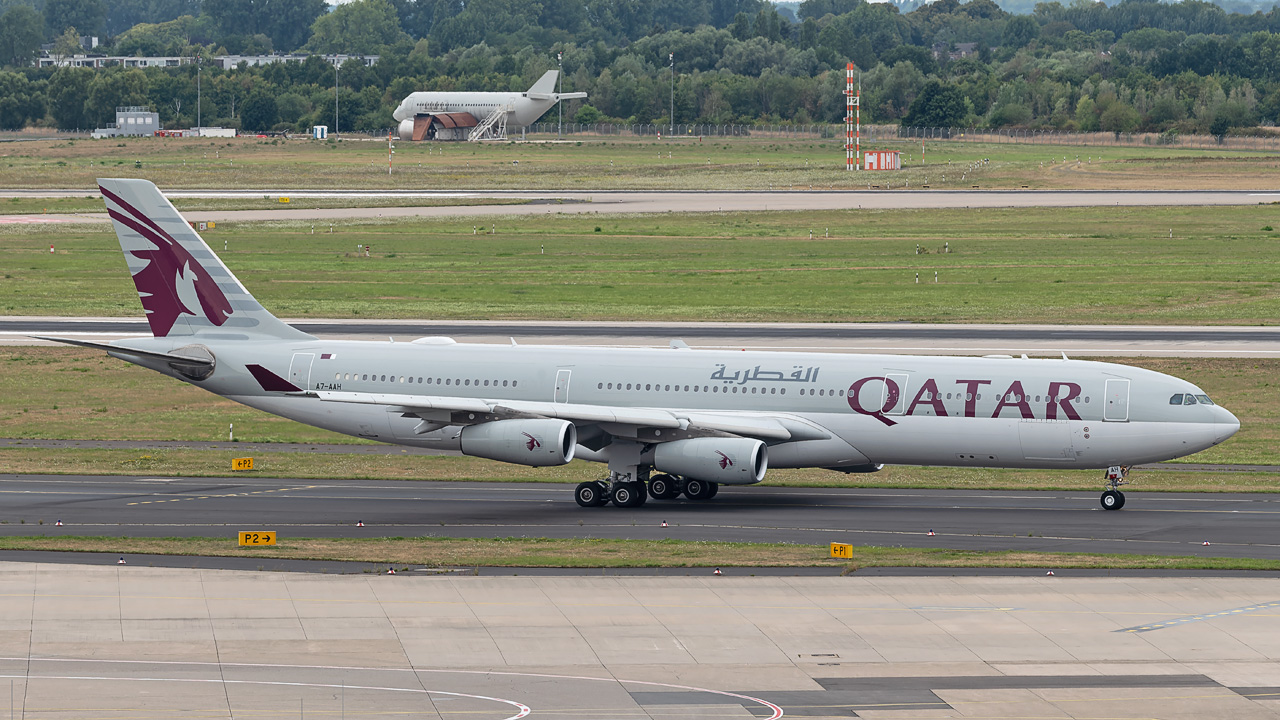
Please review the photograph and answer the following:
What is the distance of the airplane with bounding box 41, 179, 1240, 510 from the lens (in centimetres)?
4288

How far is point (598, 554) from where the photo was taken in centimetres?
3759

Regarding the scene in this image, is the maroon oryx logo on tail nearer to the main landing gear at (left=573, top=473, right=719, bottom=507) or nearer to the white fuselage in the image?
the white fuselage

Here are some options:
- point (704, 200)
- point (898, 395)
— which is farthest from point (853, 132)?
point (898, 395)

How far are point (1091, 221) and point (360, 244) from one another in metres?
57.1

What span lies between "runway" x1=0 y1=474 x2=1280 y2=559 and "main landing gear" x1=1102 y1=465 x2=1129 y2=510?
0.30m

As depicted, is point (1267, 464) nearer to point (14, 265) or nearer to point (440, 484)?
point (440, 484)

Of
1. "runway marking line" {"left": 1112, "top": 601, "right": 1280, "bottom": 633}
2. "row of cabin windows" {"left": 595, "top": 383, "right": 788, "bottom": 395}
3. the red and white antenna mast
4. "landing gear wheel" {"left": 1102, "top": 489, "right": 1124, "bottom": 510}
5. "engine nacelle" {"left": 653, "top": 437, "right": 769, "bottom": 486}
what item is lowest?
"landing gear wheel" {"left": 1102, "top": 489, "right": 1124, "bottom": 510}

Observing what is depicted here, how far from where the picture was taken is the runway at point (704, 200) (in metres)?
132

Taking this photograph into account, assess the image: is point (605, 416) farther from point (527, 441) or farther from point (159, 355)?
point (159, 355)

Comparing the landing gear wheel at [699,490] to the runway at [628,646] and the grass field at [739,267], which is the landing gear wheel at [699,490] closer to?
the runway at [628,646]

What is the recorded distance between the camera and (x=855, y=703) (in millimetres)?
25594

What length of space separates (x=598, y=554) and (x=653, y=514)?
634 centimetres

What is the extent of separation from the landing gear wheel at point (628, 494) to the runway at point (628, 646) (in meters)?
9.80

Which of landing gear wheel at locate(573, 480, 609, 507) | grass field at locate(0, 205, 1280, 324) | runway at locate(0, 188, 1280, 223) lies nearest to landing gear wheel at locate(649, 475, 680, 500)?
landing gear wheel at locate(573, 480, 609, 507)
